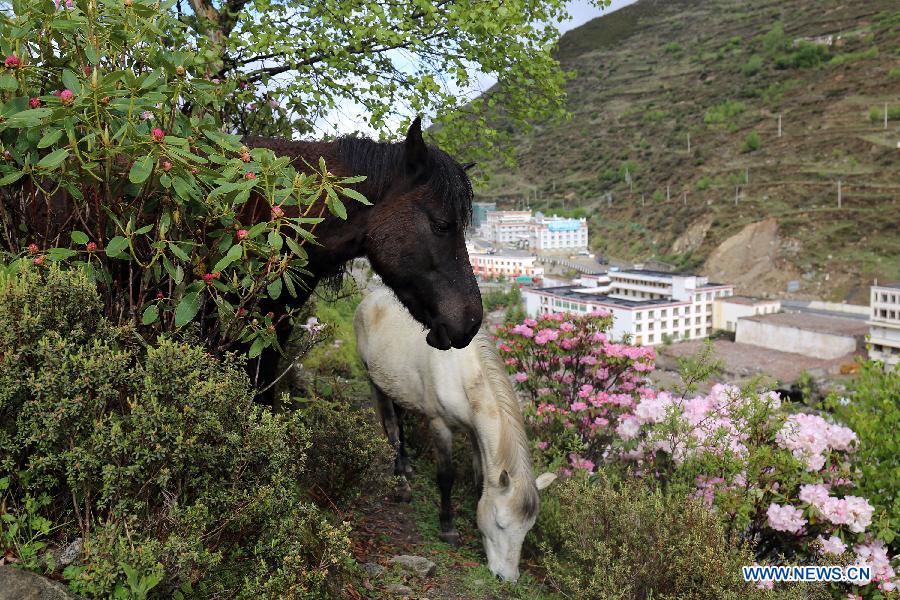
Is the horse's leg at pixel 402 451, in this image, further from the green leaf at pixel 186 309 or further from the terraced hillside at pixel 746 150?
the terraced hillside at pixel 746 150

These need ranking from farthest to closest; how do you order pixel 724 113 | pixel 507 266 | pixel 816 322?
pixel 724 113, pixel 507 266, pixel 816 322

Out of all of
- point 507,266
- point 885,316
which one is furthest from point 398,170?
point 507,266

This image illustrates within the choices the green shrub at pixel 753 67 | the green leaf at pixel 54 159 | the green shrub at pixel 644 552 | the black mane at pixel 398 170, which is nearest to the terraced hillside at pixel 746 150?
the green shrub at pixel 753 67

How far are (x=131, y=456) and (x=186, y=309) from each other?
1.81ft

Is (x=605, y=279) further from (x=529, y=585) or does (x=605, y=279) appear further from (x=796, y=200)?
(x=529, y=585)

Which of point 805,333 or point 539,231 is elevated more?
point 539,231

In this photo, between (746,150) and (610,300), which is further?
(746,150)

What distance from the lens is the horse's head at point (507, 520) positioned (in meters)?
4.07

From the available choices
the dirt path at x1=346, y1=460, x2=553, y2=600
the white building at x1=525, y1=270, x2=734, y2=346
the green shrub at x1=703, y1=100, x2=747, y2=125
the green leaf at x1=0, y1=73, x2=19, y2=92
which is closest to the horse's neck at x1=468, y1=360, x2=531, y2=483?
the dirt path at x1=346, y1=460, x2=553, y2=600

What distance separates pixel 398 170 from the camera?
10.1 feet

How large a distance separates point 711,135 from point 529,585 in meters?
106

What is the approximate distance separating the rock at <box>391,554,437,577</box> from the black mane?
7.54ft

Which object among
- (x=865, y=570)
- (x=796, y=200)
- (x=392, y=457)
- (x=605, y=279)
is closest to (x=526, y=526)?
(x=392, y=457)

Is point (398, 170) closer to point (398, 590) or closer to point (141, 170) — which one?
point (141, 170)
